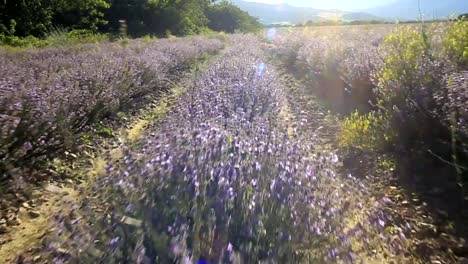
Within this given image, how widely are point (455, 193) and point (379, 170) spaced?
0.84 meters

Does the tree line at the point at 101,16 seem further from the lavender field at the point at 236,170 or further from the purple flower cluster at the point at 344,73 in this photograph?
the lavender field at the point at 236,170

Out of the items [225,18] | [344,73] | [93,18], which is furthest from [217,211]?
[225,18]

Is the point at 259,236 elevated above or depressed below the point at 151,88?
above

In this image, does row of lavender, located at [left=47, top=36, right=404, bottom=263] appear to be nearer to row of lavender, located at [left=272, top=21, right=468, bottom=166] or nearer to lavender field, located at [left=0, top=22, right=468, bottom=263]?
lavender field, located at [left=0, top=22, right=468, bottom=263]

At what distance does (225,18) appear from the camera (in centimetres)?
5312

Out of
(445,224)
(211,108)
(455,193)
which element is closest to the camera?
(445,224)

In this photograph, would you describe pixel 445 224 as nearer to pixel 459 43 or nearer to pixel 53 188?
pixel 459 43

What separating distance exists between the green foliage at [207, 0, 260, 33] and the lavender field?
1853 inches

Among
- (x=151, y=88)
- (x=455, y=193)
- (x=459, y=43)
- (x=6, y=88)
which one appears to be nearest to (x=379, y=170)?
(x=455, y=193)

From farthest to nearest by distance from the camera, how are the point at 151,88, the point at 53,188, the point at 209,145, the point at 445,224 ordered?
the point at 151,88, the point at 53,188, the point at 445,224, the point at 209,145

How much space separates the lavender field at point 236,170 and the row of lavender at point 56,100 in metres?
0.02

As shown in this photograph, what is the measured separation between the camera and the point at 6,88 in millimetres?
3830

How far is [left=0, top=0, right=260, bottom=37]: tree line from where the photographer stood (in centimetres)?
1856

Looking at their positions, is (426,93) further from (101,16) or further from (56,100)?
(101,16)
